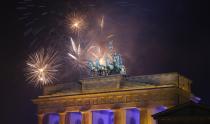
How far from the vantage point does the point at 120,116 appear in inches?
1706

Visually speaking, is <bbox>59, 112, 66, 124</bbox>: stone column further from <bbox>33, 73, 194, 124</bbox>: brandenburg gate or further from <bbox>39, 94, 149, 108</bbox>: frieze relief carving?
<bbox>39, 94, 149, 108</bbox>: frieze relief carving

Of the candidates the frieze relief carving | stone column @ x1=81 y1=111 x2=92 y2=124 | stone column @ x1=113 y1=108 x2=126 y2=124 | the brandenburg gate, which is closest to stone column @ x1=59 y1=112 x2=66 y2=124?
the brandenburg gate

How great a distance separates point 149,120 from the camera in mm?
41469

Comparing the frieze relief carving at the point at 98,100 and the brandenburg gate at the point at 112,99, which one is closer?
the brandenburg gate at the point at 112,99

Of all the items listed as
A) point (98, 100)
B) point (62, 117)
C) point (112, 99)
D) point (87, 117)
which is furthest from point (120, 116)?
point (62, 117)

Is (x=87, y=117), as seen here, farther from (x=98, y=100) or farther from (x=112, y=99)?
(x=112, y=99)

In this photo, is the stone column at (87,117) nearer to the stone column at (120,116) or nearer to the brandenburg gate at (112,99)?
the brandenburg gate at (112,99)

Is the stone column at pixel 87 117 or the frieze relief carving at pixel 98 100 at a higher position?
the frieze relief carving at pixel 98 100

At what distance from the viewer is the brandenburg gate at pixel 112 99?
136ft

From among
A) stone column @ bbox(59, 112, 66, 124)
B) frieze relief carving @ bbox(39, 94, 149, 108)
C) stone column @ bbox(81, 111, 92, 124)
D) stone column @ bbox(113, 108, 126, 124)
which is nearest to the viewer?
frieze relief carving @ bbox(39, 94, 149, 108)

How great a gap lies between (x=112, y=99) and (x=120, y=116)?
1793mm

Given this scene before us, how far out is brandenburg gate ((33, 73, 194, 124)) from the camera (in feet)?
136

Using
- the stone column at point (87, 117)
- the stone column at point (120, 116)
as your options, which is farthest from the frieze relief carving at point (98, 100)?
the stone column at point (87, 117)

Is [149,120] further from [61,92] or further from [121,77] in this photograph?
[61,92]
